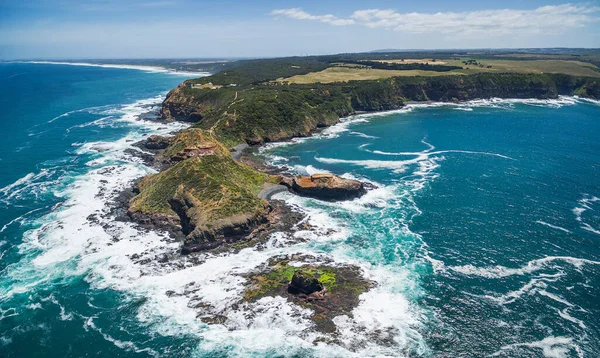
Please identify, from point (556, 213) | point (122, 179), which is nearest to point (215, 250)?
point (122, 179)

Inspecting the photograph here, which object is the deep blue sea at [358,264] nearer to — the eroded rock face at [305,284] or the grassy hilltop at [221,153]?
the eroded rock face at [305,284]

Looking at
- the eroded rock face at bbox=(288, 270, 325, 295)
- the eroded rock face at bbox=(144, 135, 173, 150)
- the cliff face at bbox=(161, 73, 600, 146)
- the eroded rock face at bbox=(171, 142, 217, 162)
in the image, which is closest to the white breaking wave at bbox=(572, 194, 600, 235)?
the eroded rock face at bbox=(288, 270, 325, 295)

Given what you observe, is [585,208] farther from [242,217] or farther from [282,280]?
[242,217]

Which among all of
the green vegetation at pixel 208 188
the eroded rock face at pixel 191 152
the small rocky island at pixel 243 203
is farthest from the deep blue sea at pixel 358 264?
the eroded rock face at pixel 191 152

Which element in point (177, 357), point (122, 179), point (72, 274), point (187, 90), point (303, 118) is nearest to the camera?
point (177, 357)

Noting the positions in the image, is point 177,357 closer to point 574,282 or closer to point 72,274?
point 72,274

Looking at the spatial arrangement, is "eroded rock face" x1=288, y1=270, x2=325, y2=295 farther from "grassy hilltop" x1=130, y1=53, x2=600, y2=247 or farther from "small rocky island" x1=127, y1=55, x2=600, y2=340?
"grassy hilltop" x1=130, y1=53, x2=600, y2=247
